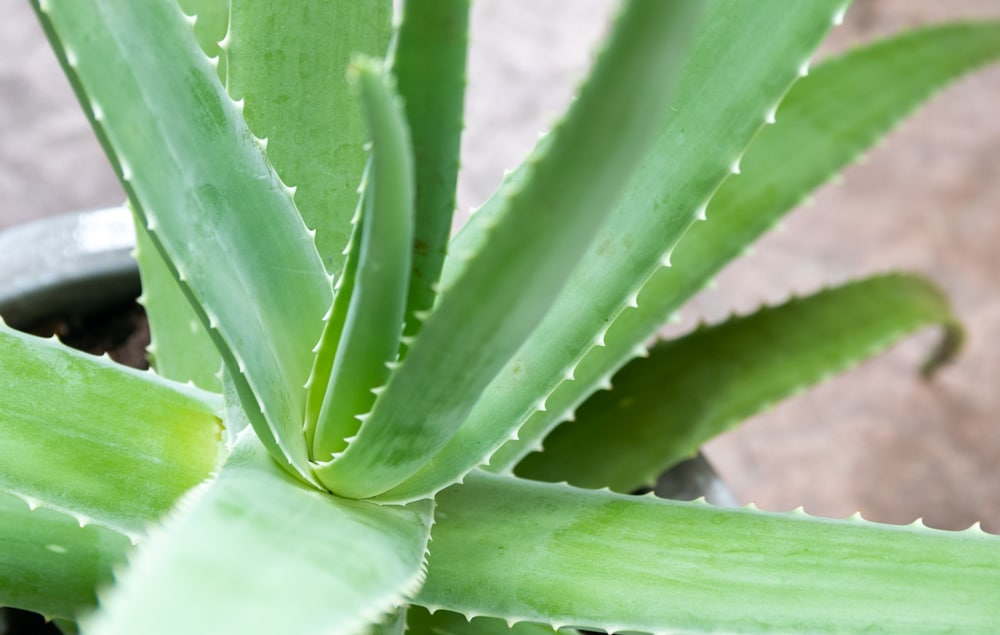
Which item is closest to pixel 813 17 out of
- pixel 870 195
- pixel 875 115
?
pixel 875 115

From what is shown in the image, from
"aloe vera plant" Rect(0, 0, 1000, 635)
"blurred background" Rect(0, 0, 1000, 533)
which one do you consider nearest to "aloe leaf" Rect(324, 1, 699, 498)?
"aloe vera plant" Rect(0, 0, 1000, 635)

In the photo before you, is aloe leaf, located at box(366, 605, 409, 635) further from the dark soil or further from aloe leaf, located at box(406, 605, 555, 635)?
the dark soil

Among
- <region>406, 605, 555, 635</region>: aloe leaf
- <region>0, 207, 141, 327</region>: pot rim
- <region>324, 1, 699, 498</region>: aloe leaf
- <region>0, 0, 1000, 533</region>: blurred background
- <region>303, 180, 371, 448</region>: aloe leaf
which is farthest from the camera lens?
<region>0, 0, 1000, 533</region>: blurred background

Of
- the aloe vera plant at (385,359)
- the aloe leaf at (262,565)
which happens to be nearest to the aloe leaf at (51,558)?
the aloe vera plant at (385,359)

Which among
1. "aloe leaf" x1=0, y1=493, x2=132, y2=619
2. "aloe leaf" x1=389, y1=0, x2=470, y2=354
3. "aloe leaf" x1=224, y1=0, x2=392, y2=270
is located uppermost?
"aloe leaf" x1=389, y1=0, x2=470, y2=354

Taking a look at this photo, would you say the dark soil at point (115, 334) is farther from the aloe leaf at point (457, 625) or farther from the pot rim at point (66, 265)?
the aloe leaf at point (457, 625)

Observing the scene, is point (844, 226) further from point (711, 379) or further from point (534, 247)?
point (534, 247)
